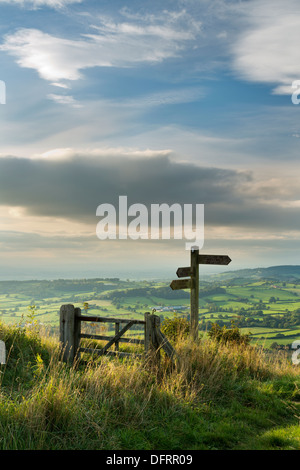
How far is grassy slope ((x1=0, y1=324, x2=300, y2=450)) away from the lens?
604 centimetres

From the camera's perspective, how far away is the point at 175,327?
14.1m

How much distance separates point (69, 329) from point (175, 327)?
4.23 metres

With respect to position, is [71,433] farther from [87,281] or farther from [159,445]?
[87,281]

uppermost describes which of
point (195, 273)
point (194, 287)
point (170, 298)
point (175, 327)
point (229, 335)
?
point (195, 273)

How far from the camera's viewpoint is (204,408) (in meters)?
8.03

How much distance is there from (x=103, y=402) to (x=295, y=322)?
35.4 meters

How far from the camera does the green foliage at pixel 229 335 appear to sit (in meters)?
14.0

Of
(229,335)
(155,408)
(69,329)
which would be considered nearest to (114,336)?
(69,329)

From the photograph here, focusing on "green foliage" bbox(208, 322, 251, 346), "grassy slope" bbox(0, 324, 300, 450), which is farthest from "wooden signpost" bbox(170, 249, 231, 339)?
"grassy slope" bbox(0, 324, 300, 450)

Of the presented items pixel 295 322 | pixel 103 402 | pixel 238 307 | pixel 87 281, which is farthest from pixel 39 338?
pixel 87 281

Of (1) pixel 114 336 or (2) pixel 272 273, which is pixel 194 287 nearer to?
(1) pixel 114 336

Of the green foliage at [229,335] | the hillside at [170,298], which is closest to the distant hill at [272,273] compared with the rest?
the hillside at [170,298]

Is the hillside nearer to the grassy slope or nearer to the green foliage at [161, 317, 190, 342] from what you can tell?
the green foliage at [161, 317, 190, 342]

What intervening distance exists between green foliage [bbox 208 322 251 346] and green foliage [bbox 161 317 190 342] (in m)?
0.90
